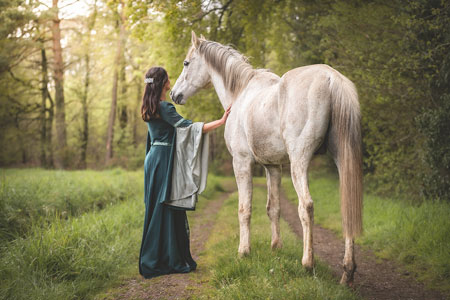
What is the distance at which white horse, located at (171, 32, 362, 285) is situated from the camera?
2859 mm

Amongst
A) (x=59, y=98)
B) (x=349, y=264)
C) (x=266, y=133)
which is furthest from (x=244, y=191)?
(x=59, y=98)

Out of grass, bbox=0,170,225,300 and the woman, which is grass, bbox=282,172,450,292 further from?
grass, bbox=0,170,225,300

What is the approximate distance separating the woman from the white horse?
547 mm

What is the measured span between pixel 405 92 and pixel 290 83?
15.1 feet

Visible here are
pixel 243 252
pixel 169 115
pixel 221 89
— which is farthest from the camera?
pixel 221 89

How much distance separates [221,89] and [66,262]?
2797 millimetres

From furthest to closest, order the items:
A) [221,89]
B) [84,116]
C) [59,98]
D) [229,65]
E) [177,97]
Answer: [84,116], [59,98], [177,97], [221,89], [229,65]

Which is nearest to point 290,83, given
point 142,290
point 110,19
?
point 142,290

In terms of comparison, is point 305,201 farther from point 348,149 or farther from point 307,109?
point 307,109

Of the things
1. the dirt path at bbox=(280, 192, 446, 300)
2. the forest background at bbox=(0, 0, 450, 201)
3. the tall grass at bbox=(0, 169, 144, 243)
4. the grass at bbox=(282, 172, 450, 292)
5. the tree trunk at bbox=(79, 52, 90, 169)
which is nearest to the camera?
the dirt path at bbox=(280, 192, 446, 300)

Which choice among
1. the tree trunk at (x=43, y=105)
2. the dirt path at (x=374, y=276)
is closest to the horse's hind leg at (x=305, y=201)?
the dirt path at (x=374, y=276)

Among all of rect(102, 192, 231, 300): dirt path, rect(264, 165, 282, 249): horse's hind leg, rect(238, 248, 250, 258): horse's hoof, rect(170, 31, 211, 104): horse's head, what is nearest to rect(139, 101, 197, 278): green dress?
rect(102, 192, 231, 300): dirt path

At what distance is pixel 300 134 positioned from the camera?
300cm

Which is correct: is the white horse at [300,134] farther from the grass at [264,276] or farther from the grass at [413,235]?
the grass at [413,235]
